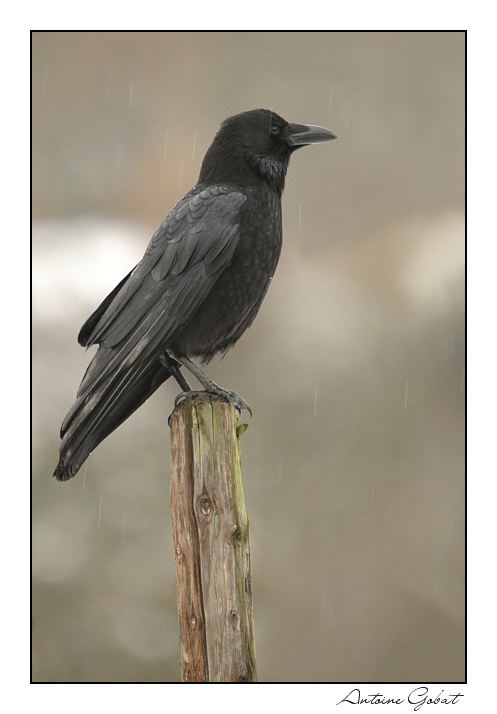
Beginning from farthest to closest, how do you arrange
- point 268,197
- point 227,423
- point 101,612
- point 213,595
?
point 101,612
point 268,197
point 227,423
point 213,595

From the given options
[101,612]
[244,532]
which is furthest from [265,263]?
[101,612]

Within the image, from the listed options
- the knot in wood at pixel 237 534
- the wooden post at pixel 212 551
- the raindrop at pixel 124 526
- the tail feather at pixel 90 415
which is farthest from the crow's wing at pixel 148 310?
the raindrop at pixel 124 526

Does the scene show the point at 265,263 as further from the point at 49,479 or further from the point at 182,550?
the point at 49,479

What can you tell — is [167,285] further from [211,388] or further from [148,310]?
[211,388]

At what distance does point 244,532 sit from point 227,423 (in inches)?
18.8

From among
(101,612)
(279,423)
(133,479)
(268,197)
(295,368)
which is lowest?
(101,612)

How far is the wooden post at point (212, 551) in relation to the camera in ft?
11.4

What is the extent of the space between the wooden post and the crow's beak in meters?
1.94

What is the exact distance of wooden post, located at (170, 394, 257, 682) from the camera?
3.48 meters

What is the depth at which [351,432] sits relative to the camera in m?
8.48

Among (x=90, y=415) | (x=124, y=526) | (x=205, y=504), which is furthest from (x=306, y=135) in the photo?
(x=124, y=526)

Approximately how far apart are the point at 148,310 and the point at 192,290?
0.24 meters

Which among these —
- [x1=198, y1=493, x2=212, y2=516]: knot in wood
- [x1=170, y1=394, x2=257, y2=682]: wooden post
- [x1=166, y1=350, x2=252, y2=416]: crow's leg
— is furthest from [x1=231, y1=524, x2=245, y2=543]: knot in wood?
[x1=166, y1=350, x2=252, y2=416]: crow's leg

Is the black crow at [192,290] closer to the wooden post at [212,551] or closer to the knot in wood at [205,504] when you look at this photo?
the wooden post at [212,551]
